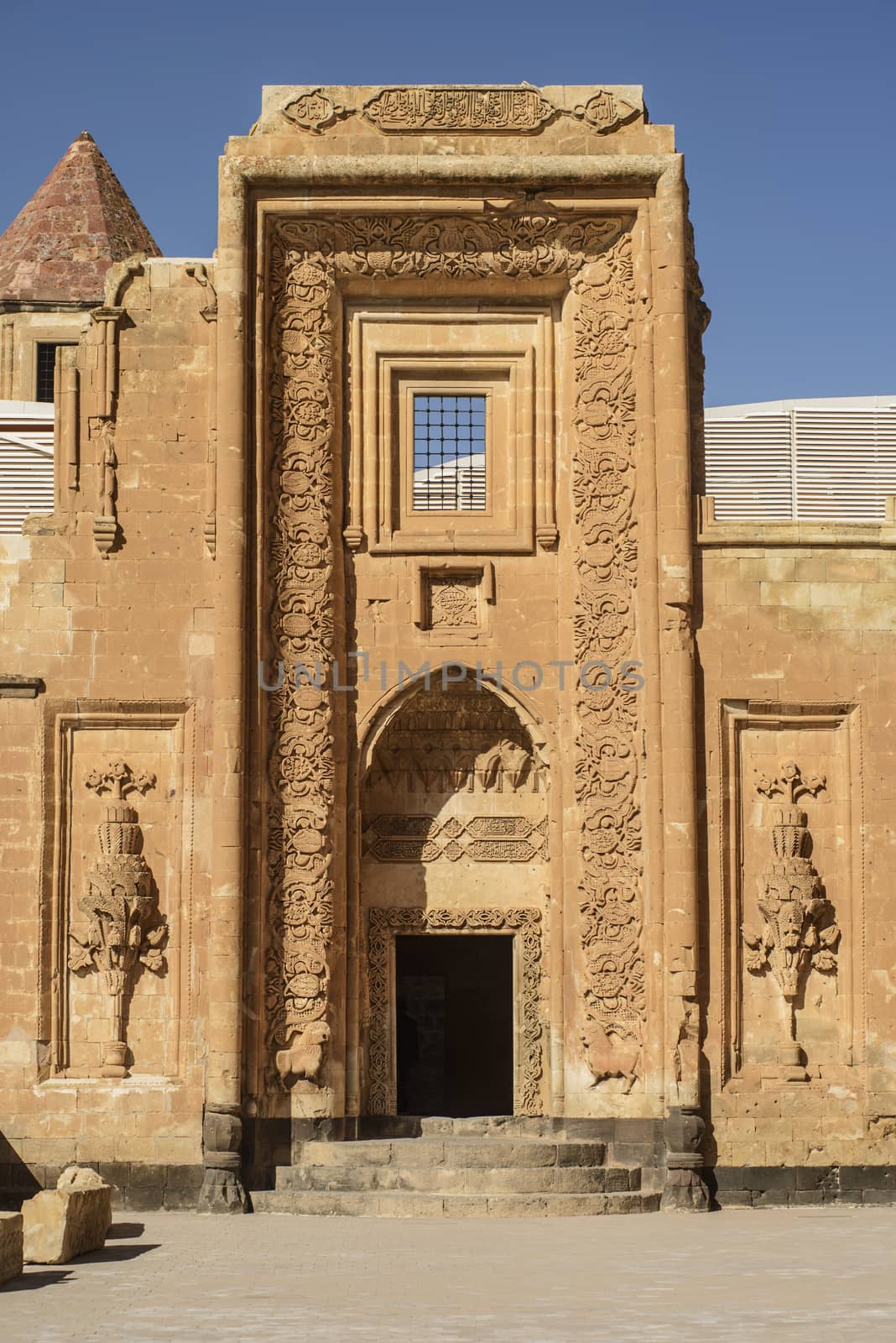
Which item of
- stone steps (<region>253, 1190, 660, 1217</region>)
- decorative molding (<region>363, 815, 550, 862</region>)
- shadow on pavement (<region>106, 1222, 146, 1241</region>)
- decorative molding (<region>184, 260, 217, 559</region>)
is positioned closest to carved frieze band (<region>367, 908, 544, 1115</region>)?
decorative molding (<region>363, 815, 550, 862</region>)

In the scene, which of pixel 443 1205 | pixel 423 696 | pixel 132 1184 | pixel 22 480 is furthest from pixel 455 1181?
pixel 22 480

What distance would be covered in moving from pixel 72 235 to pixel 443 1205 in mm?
19153

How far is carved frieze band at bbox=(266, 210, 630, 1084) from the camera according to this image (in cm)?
1991

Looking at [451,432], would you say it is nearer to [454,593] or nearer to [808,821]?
[454,593]

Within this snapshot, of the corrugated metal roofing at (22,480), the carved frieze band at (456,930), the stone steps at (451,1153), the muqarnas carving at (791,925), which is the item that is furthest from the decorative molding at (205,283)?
the stone steps at (451,1153)

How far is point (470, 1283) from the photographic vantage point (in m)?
14.0

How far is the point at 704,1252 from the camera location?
1572 cm

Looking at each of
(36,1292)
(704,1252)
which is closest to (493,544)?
(704,1252)

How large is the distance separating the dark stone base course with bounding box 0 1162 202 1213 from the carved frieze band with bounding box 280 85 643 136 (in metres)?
10.7

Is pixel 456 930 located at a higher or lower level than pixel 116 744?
lower

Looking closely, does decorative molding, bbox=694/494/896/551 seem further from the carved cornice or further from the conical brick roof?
the conical brick roof

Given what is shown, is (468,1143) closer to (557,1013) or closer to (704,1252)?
(557,1013)

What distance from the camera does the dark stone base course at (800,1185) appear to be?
19531mm

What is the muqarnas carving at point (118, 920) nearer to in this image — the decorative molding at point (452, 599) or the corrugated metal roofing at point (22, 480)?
the corrugated metal roofing at point (22, 480)
